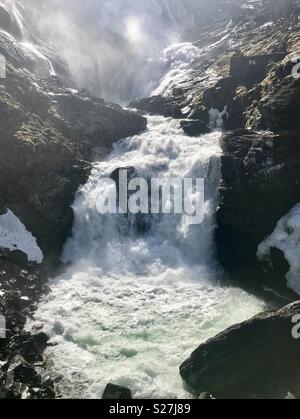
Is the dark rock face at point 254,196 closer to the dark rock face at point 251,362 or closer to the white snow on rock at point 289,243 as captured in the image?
the white snow on rock at point 289,243

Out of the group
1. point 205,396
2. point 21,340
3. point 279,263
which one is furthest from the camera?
point 279,263

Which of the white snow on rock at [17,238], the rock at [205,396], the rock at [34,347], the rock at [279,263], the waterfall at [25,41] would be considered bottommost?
the rock at [205,396]

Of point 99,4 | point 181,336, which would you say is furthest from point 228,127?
point 99,4

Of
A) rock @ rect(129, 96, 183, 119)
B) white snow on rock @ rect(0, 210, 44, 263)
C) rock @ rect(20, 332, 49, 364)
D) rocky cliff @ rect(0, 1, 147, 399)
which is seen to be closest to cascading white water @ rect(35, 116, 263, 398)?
rock @ rect(20, 332, 49, 364)

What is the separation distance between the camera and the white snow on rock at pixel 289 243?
37031 mm

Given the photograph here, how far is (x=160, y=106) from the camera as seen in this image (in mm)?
65812

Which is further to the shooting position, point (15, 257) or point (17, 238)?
point (17, 238)

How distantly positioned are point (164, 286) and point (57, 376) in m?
12.4

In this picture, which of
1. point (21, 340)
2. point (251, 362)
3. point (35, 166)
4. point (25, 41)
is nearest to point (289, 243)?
point (251, 362)

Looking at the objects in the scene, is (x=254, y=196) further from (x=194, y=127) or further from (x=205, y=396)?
(x=205, y=396)

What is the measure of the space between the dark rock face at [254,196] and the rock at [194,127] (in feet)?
33.1

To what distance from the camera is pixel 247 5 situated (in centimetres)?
10912

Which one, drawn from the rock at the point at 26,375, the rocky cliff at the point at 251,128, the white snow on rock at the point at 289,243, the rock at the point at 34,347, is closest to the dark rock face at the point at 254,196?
the rocky cliff at the point at 251,128

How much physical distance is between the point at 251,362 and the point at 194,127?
3222 centimetres
